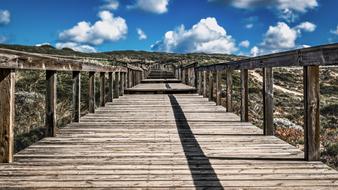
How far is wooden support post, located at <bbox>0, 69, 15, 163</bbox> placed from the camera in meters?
4.17

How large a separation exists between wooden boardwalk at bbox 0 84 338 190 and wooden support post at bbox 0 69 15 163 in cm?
21

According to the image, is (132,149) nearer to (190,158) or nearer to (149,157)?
(149,157)

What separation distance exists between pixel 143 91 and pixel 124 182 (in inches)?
478

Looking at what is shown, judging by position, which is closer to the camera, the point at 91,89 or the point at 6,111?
the point at 6,111

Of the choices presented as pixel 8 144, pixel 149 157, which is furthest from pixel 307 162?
pixel 8 144

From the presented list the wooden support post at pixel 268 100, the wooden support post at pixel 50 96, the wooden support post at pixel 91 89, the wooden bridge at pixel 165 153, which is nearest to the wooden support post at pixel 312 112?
the wooden bridge at pixel 165 153

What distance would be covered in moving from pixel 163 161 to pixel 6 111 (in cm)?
185

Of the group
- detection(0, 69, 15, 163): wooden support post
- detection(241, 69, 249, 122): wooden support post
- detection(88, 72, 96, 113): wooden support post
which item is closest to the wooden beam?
detection(241, 69, 249, 122): wooden support post

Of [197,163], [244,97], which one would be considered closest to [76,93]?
[244,97]

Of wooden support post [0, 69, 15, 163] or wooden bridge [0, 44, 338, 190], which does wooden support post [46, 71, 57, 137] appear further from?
wooden support post [0, 69, 15, 163]

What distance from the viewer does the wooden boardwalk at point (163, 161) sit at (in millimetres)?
3611

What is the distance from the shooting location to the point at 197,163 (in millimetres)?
4309

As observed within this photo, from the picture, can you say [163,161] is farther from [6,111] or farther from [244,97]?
[244,97]

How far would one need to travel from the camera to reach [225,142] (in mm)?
5621
